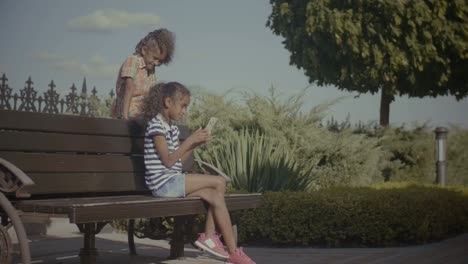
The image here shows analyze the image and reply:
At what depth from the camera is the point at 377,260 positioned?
6383 mm

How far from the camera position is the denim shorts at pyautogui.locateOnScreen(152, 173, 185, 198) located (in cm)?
499

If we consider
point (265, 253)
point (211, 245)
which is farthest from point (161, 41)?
point (265, 253)

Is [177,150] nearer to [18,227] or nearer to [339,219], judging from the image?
[18,227]

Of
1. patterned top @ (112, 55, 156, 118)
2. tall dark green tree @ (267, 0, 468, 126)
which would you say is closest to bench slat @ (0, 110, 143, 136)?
patterned top @ (112, 55, 156, 118)

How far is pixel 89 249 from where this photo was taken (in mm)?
4582

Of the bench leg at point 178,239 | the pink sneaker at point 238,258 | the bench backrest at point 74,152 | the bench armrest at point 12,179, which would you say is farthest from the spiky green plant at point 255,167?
the bench armrest at point 12,179

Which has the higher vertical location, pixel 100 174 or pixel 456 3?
pixel 456 3

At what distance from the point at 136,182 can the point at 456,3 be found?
12818 millimetres

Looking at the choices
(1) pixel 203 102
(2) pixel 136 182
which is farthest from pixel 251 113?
(2) pixel 136 182

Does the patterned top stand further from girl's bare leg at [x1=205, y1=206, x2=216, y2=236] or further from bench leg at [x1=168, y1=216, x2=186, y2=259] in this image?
girl's bare leg at [x1=205, y1=206, x2=216, y2=236]

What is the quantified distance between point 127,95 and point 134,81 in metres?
0.17

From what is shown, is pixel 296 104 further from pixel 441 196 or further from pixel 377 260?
pixel 377 260

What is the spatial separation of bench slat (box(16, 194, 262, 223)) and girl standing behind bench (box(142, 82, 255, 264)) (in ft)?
0.37

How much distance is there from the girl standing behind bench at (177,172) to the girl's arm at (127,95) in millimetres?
618
